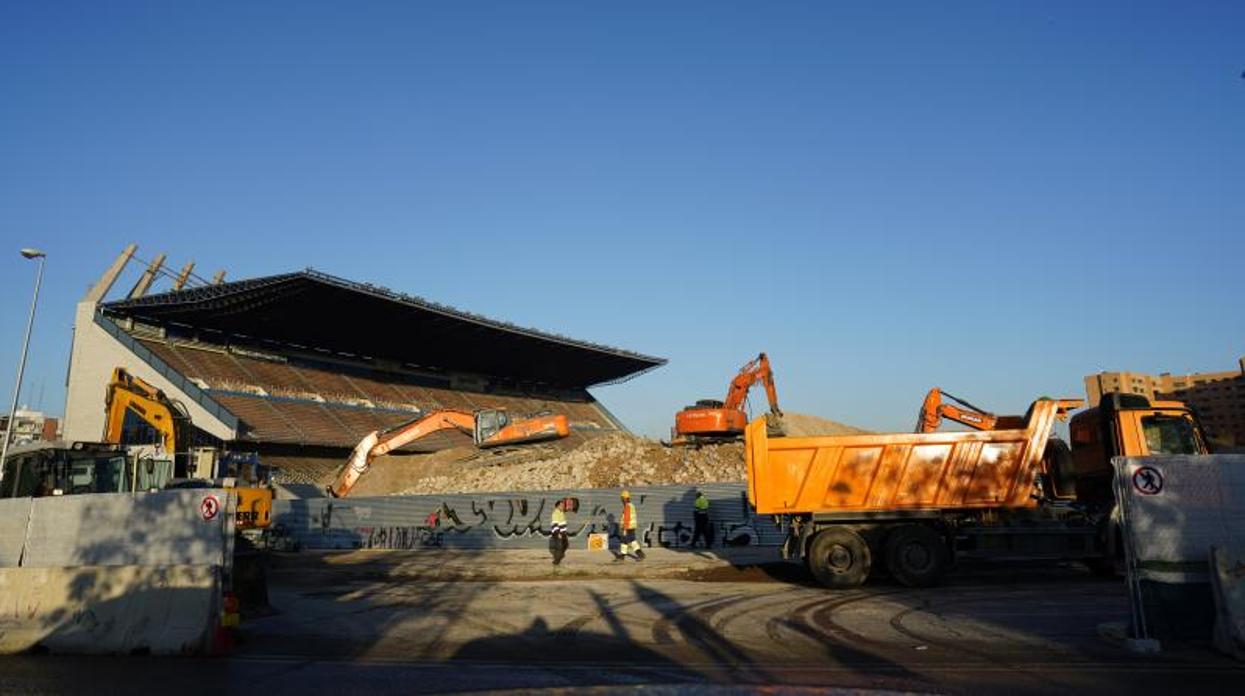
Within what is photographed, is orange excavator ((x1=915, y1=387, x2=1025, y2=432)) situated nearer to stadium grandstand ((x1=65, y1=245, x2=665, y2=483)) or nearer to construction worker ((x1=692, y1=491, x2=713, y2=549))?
construction worker ((x1=692, y1=491, x2=713, y2=549))

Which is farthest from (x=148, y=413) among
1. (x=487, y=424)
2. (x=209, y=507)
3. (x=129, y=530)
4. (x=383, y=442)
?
(x=209, y=507)

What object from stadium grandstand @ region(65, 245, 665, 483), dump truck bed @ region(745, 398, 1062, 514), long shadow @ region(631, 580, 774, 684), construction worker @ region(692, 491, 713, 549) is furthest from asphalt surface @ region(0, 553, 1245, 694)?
stadium grandstand @ region(65, 245, 665, 483)

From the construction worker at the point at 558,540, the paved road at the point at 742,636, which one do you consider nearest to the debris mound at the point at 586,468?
the construction worker at the point at 558,540

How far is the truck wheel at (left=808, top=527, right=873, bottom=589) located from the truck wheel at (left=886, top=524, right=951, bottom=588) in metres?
0.46

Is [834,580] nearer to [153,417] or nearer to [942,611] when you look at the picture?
[942,611]

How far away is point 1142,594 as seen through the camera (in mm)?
8641

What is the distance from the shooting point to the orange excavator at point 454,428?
30.5 m

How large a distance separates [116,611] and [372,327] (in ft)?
168

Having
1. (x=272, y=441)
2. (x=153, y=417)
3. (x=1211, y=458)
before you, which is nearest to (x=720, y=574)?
(x=1211, y=458)

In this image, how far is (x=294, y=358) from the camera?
58094 mm

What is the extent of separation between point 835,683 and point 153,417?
22.4 meters

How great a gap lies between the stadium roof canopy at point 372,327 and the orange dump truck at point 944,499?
4291 cm

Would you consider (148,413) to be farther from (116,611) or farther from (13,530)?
(116,611)

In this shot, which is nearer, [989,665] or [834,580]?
[989,665]
